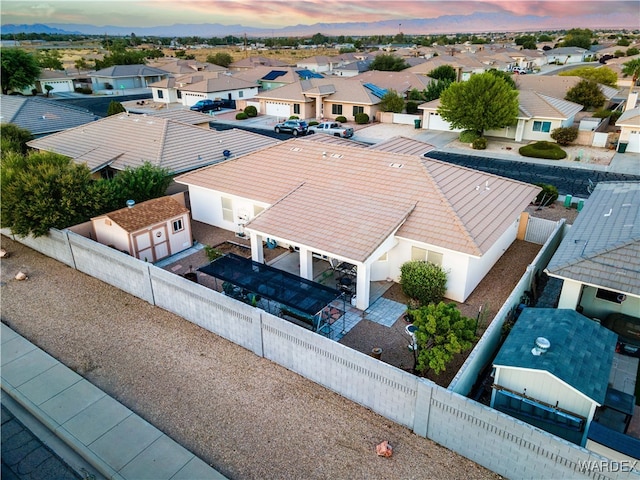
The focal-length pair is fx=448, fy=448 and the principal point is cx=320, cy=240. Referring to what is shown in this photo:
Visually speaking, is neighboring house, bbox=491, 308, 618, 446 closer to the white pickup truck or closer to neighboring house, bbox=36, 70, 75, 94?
the white pickup truck

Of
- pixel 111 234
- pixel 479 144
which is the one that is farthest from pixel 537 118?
pixel 111 234

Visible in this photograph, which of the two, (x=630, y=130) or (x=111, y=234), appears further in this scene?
(x=630, y=130)

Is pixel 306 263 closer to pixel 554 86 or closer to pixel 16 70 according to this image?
pixel 554 86

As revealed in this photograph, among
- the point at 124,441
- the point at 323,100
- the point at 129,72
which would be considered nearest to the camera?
the point at 124,441

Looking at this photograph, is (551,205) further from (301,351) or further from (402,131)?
(402,131)

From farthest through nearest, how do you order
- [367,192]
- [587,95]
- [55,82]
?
[55,82] → [587,95] → [367,192]

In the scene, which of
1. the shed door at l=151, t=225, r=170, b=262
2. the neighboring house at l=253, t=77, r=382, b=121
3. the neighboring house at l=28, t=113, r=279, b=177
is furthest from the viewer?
the neighboring house at l=253, t=77, r=382, b=121

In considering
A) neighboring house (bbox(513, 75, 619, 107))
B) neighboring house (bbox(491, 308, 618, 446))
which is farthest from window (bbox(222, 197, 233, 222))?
neighboring house (bbox(513, 75, 619, 107))
